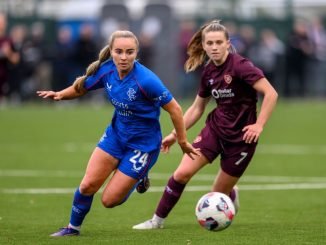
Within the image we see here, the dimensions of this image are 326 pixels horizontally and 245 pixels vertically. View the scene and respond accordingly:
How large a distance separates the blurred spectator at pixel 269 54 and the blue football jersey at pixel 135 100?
988 inches

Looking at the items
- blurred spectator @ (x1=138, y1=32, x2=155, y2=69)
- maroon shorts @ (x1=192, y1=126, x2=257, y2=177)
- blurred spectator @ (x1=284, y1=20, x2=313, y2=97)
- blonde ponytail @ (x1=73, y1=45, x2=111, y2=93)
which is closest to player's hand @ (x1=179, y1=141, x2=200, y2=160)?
maroon shorts @ (x1=192, y1=126, x2=257, y2=177)

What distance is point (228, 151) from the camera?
1070 centimetres

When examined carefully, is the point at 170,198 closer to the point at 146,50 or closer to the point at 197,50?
the point at 197,50

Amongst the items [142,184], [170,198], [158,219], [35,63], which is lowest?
[35,63]

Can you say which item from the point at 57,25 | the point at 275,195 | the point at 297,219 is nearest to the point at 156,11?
the point at 57,25

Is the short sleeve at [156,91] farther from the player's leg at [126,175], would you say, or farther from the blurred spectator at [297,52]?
the blurred spectator at [297,52]

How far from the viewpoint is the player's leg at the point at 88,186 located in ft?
32.5

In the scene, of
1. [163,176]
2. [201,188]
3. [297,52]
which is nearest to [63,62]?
[297,52]

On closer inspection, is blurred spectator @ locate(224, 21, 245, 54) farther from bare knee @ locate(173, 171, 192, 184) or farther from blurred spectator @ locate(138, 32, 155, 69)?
bare knee @ locate(173, 171, 192, 184)

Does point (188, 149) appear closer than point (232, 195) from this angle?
Yes

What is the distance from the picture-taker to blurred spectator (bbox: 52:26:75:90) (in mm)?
34969

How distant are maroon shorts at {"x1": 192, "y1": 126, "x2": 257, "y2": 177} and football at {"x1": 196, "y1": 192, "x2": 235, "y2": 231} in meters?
1.08

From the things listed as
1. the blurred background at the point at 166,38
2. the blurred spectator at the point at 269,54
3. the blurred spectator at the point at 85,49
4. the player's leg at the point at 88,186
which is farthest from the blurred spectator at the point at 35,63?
the player's leg at the point at 88,186

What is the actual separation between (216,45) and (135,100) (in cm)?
119
